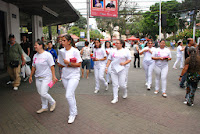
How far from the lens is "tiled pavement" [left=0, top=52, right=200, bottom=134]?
13.2 ft

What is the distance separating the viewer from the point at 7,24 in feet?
35.7

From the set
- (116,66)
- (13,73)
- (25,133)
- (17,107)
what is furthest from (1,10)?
(25,133)

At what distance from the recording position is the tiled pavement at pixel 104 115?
4012 millimetres

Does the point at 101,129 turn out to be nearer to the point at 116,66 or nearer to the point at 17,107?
the point at 116,66

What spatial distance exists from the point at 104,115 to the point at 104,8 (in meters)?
18.4

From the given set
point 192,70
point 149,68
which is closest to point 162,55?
point 149,68

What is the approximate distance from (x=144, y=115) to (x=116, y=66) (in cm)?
155

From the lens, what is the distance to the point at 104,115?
15.6 ft

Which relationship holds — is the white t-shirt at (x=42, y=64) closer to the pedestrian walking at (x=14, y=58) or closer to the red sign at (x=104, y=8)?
the pedestrian walking at (x=14, y=58)

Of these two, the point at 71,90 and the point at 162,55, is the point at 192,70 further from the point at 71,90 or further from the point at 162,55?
the point at 71,90

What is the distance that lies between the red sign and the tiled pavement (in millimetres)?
15634

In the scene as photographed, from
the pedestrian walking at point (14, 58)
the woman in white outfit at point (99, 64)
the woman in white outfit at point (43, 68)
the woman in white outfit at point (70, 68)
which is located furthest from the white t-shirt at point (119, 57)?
the pedestrian walking at point (14, 58)

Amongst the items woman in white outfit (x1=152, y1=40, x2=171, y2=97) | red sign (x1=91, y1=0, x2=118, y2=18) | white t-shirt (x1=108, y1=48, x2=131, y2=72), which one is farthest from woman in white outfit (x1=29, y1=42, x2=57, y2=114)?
red sign (x1=91, y1=0, x2=118, y2=18)

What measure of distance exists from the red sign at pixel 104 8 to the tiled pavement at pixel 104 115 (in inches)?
615
